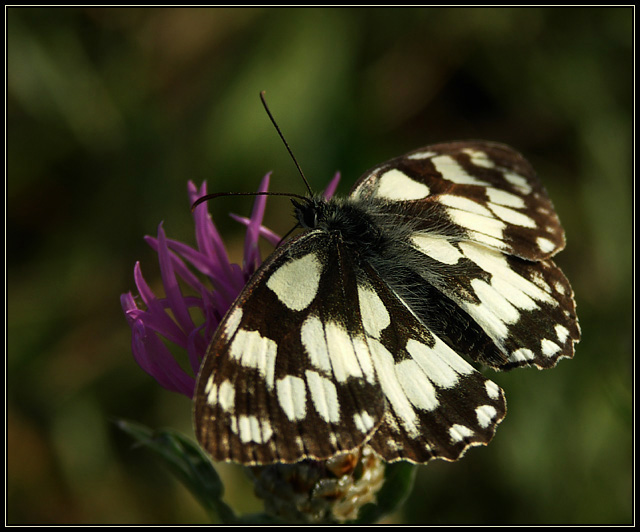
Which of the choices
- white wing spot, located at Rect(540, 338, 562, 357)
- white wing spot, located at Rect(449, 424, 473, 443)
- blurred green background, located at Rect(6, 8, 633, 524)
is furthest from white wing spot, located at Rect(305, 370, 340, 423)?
blurred green background, located at Rect(6, 8, 633, 524)

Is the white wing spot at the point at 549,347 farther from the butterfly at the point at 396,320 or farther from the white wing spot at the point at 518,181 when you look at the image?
the white wing spot at the point at 518,181

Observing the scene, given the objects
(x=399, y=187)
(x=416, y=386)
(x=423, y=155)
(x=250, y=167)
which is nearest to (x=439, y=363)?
(x=416, y=386)

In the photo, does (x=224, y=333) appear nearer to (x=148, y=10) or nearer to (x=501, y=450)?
(x=501, y=450)

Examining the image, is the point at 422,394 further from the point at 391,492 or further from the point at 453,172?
the point at 453,172

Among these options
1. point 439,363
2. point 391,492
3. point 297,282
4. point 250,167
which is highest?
point 250,167

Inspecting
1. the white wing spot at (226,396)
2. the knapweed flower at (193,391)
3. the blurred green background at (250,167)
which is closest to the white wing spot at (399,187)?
the knapweed flower at (193,391)

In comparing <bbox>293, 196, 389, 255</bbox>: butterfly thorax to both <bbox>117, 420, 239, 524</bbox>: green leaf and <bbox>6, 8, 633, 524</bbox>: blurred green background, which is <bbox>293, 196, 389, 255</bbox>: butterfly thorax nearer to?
<bbox>117, 420, 239, 524</bbox>: green leaf

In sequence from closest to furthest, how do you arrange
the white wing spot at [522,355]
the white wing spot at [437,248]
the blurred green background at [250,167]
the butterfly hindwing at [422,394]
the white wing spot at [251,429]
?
the white wing spot at [251,429]
the butterfly hindwing at [422,394]
the white wing spot at [522,355]
the white wing spot at [437,248]
the blurred green background at [250,167]
